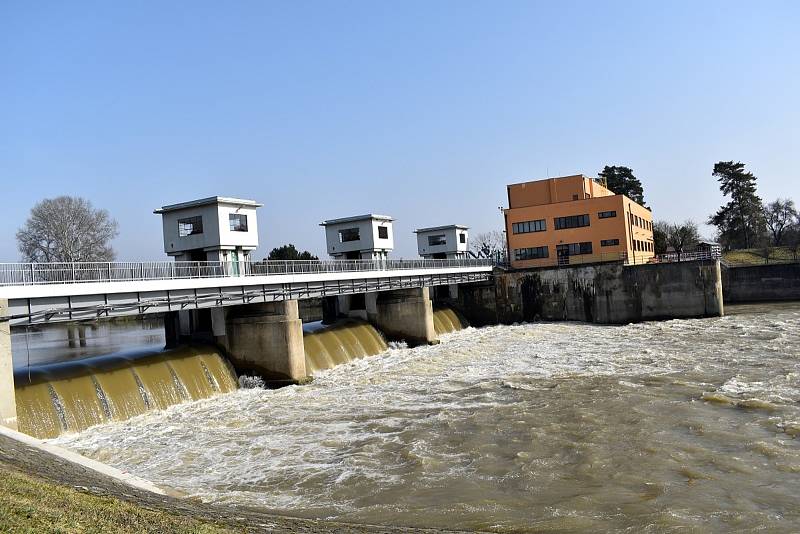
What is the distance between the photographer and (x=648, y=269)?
49281 mm

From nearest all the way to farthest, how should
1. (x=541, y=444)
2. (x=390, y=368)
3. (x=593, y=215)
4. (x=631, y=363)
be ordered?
1. (x=541, y=444)
2. (x=631, y=363)
3. (x=390, y=368)
4. (x=593, y=215)

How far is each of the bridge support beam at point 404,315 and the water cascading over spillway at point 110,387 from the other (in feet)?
54.7

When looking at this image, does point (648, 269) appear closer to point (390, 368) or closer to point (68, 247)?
point (390, 368)

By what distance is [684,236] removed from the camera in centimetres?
10356

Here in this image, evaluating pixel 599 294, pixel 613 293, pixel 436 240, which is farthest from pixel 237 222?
pixel 436 240

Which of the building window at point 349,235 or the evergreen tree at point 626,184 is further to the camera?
the evergreen tree at point 626,184

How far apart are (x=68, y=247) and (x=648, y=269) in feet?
186

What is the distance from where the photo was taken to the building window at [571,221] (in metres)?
59.4

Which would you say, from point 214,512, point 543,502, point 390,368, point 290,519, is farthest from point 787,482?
point 390,368

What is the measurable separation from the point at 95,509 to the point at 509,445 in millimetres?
10530

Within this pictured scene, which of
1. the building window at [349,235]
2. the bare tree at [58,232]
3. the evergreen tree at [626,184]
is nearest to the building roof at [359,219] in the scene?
the building window at [349,235]

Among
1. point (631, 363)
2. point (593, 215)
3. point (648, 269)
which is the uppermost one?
point (593, 215)

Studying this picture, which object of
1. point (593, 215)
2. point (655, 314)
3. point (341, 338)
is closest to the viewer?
point (341, 338)

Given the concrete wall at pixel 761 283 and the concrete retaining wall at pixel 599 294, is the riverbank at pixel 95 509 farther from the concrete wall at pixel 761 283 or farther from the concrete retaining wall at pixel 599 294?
the concrete wall at pixel 761 283
